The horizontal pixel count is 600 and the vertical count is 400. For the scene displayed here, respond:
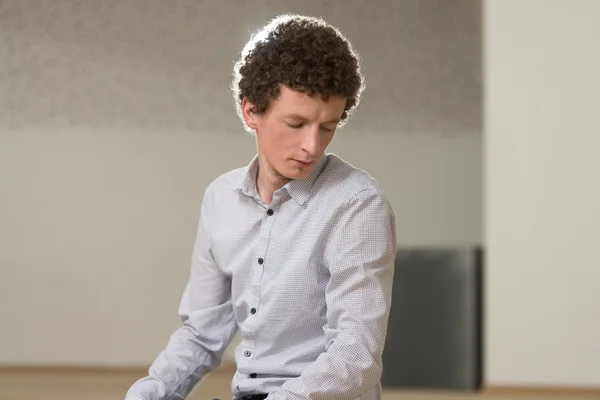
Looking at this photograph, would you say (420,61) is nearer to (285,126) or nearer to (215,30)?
(215,30)

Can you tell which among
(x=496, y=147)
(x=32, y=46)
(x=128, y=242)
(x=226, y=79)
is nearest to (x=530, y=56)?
(x=496, y=147)

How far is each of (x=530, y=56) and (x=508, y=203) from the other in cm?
61

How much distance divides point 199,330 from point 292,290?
24cm

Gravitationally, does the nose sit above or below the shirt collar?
above

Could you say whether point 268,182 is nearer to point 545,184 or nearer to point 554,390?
point 545,184

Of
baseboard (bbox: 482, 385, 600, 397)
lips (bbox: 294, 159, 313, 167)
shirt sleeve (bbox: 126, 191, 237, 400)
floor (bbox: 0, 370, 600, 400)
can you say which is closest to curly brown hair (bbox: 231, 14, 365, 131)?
lips (bbox: 294, 159, 313, 167)

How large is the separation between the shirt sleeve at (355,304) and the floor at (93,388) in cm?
230

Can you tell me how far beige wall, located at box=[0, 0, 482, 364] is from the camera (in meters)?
4.54

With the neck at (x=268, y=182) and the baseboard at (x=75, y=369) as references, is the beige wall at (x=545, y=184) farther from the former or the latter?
the neck at (x=268, y=182)

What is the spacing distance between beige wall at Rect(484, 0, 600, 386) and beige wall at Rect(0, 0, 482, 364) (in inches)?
32.7

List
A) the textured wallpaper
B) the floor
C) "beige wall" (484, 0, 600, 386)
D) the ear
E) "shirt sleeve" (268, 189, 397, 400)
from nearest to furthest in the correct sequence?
"shirt sleeve" (268, 189, 397, 400) → the ear → "beige wall" (484, 0, 600, 386) → the floor → the textured wallpaper

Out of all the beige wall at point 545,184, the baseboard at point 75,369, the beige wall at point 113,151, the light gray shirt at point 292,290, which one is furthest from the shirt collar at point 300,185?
the baseboard at point 75,369

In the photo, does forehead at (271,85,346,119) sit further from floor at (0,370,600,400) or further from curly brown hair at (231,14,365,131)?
floor at (0,370,600,400)

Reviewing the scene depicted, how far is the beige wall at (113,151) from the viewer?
4535 millimetres
